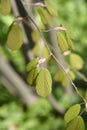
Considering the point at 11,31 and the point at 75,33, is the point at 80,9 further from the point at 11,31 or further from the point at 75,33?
the point at 11,31

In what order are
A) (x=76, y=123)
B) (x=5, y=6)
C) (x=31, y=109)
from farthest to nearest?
(x=31, y=109) → (x=5, y=6) → (x=76, y=123)

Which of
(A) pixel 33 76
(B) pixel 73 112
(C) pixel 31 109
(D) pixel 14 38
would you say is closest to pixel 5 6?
(D) pixel 14 38

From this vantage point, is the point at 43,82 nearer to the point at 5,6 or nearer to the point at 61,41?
the point at 61,41

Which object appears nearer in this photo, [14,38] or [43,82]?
[43,82]

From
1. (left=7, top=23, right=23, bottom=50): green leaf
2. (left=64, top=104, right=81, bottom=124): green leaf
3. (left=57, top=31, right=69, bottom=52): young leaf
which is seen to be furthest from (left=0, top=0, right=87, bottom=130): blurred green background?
(left=64, top=104, right=81, bottom=124): green leaf

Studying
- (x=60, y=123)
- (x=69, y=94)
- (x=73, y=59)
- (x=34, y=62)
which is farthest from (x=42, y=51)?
(x=69, y=94)

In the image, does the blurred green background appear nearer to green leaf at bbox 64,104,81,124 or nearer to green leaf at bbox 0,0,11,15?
green leaf at bbox 0,0,11,15
